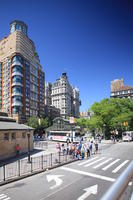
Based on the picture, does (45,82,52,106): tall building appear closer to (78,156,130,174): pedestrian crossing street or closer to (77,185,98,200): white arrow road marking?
(78,156,130,174): pedestrian crossing street

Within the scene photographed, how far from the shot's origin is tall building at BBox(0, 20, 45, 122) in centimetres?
6844

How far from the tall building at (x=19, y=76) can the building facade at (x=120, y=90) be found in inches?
2746

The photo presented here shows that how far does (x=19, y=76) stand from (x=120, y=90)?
280 feet

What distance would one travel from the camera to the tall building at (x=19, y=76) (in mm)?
68438

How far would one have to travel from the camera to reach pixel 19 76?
69188 mm

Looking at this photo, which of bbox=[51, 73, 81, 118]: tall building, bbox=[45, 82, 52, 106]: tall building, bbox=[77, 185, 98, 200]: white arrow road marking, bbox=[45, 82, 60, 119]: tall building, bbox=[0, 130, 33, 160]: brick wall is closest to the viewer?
bbox=[77, 185, 98, 200]: white arrow road marking

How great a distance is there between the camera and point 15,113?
219 feet

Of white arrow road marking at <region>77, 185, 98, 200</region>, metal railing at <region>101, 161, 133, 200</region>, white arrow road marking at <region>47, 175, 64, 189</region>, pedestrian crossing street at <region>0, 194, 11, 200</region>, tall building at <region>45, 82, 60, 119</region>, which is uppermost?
tall building at <region>45, 82, 60, 119</region>

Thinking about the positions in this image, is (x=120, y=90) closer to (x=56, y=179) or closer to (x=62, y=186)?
(x=56, y=179)

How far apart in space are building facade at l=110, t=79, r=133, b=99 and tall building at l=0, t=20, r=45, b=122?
69.8m

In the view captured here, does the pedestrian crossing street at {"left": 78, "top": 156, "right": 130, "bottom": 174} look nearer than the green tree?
Yes

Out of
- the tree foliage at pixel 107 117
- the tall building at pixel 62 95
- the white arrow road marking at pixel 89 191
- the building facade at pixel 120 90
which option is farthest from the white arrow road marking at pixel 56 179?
the tall building at pixel 62 95

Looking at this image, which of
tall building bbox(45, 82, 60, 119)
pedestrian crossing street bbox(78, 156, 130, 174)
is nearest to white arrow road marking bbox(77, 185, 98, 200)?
pedestrian crossing street bbox(78, 156, 130, 174)

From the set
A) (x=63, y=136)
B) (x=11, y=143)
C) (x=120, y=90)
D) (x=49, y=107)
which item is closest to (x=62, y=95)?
(x=49, y=107)
